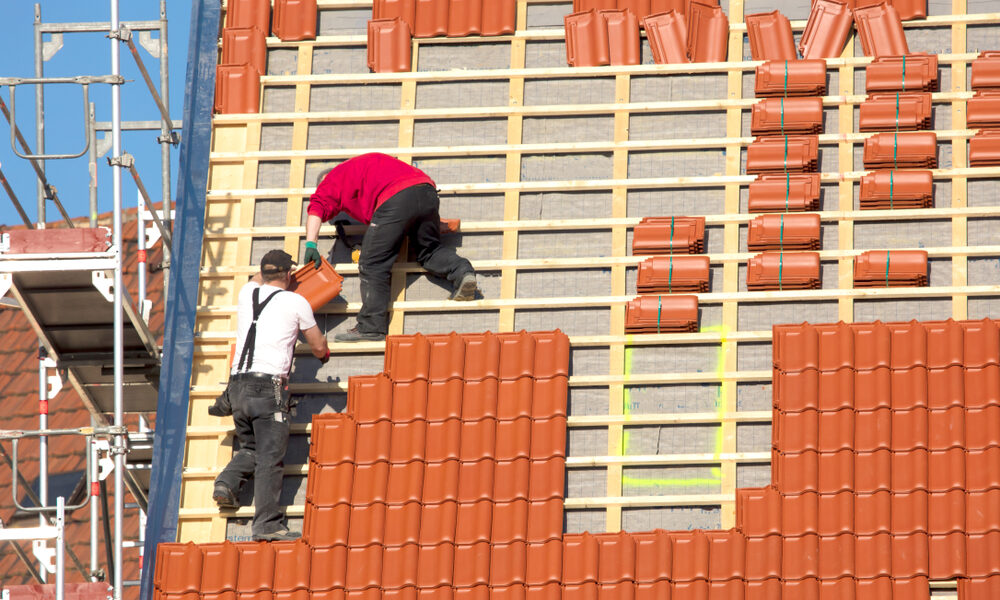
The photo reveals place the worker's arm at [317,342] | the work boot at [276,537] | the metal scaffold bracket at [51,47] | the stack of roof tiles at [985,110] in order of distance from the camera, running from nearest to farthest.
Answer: the work boot at [276,537] → the worker's arm at [317,342] → the stack of roof tiles at [985,110] → the metal scaffold bracket at [51,47]

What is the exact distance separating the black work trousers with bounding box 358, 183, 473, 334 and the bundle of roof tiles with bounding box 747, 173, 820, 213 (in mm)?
1834

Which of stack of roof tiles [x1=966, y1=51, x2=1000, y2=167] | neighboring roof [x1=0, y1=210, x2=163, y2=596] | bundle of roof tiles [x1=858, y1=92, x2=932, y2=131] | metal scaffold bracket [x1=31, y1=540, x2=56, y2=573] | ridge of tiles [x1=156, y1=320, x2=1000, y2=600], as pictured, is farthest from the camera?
neighboring roof [x1=0, y1=210, x2=163, y2=596]

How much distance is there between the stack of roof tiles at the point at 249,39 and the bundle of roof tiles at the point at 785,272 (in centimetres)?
338

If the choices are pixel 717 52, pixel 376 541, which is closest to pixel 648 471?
pixel 376 541

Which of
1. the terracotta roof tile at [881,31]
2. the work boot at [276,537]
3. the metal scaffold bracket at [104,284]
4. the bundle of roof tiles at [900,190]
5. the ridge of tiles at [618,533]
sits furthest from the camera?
the terracotta roof tile at [881,31]

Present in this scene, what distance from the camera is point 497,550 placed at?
7.71m

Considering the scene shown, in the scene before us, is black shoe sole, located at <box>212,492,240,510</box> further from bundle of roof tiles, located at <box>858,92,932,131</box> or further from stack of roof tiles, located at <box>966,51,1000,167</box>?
stack of roof tiles, located at <box>966,51,1000,167</box>

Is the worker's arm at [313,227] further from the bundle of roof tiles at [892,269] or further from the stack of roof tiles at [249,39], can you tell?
the bundle of roof tiles at [892,269]

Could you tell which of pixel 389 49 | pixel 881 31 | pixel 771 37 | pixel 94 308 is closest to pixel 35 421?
pixel 94 308

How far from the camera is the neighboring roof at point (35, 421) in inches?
563

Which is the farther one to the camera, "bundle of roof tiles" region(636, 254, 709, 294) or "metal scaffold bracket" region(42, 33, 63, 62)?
"metal scaffold bracket" region(42, 33, 63, 62)

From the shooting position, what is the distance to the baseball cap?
26.9ft

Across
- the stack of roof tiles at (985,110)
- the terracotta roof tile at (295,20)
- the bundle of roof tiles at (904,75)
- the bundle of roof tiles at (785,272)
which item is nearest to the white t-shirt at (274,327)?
the terracotta roof tile at (295,20)

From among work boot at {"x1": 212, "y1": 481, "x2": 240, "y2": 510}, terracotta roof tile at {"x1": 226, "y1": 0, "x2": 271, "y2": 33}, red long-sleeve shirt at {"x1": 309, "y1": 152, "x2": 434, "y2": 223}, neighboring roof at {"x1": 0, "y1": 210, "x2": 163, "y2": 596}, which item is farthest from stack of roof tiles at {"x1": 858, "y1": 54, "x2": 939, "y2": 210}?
neighboring roof at {"x1": 0, "y1": 210, "x2": 163, "y2": 596}
